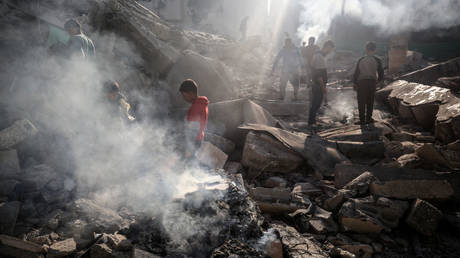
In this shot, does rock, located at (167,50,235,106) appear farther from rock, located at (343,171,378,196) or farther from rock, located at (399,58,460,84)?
rock, located at (399,58,460,84)

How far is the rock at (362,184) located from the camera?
3172mm

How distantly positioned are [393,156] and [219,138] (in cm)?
301

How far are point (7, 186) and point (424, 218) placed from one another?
4.40 meters

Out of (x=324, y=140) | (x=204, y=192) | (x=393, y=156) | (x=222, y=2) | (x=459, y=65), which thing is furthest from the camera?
(x=222, y=2)

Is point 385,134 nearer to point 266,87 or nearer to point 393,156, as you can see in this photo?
point 393,156

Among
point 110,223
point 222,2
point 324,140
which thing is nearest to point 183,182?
point 110,223

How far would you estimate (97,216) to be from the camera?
98.3 inches

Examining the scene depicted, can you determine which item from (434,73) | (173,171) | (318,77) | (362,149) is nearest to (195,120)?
(173,171)

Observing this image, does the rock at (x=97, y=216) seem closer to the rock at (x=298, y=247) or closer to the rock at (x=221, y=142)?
the rock at (x=298, y=247)

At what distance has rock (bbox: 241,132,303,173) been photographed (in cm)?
415

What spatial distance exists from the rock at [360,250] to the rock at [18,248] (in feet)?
9.08

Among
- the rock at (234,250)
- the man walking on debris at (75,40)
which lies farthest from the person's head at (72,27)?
the rock at (234,250)

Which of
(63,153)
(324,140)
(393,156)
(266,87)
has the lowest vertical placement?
(393,156)

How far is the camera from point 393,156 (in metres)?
4.42
